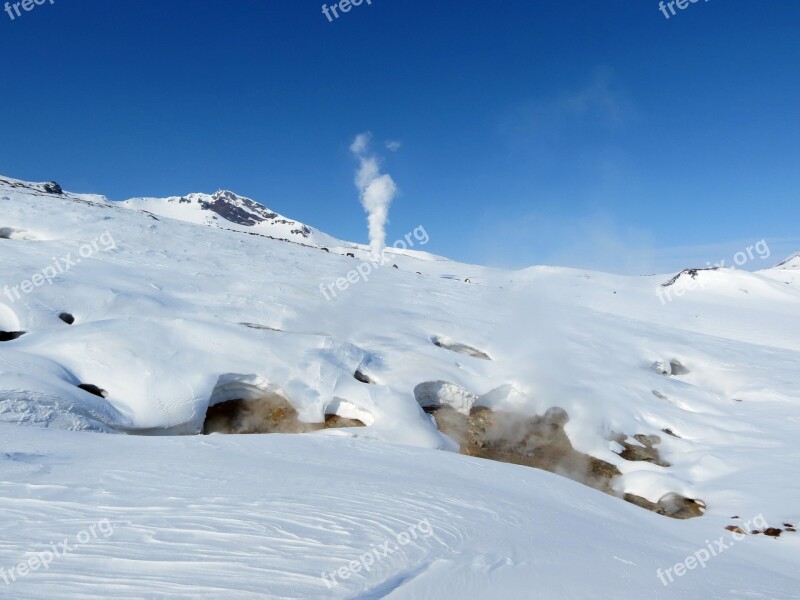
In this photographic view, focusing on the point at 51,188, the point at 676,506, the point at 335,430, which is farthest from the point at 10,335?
the point at 51,188

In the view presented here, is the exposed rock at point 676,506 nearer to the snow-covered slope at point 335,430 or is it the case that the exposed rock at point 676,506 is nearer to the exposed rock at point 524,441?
the snow-covered slope at point 335,430

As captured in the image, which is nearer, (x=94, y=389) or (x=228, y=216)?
(x=94, y=389)

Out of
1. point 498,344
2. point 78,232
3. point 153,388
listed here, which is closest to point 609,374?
point 498,344

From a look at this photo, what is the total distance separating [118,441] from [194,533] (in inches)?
146

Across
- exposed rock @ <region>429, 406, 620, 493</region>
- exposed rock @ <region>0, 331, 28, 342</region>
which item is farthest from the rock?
exposed rock @ <region>429, 406, 620, 493</region>

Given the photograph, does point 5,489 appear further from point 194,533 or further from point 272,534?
point 272,534

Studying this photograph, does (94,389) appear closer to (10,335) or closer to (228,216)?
(10,335)

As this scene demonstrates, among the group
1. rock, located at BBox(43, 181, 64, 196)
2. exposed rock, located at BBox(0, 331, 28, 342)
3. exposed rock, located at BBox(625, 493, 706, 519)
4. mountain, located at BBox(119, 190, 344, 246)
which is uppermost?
mountain, located at BBox(119, 190, 344, 246)

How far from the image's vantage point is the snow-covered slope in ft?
13.9

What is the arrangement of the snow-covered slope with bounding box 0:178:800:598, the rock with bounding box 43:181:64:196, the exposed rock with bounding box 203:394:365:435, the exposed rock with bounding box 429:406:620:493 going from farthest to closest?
the rock with bounding box 43:181:64:196 → the exposed rock with bounding box 429:406:620:493 → the exposed rock with bounding box 203:394:365:435 → the snow-covered slope with bounding box 0:178:800:598

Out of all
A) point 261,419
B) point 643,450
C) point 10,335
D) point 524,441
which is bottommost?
point 643,450

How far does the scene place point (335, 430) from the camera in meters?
11.3

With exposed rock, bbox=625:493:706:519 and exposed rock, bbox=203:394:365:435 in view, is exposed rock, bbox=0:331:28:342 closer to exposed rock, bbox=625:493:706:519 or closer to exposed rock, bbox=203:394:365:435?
exposed rock, bbox=203:394:365:435

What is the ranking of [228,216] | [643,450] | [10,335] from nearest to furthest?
1. [10,335]
2. [643,450]
3. [228,216]
